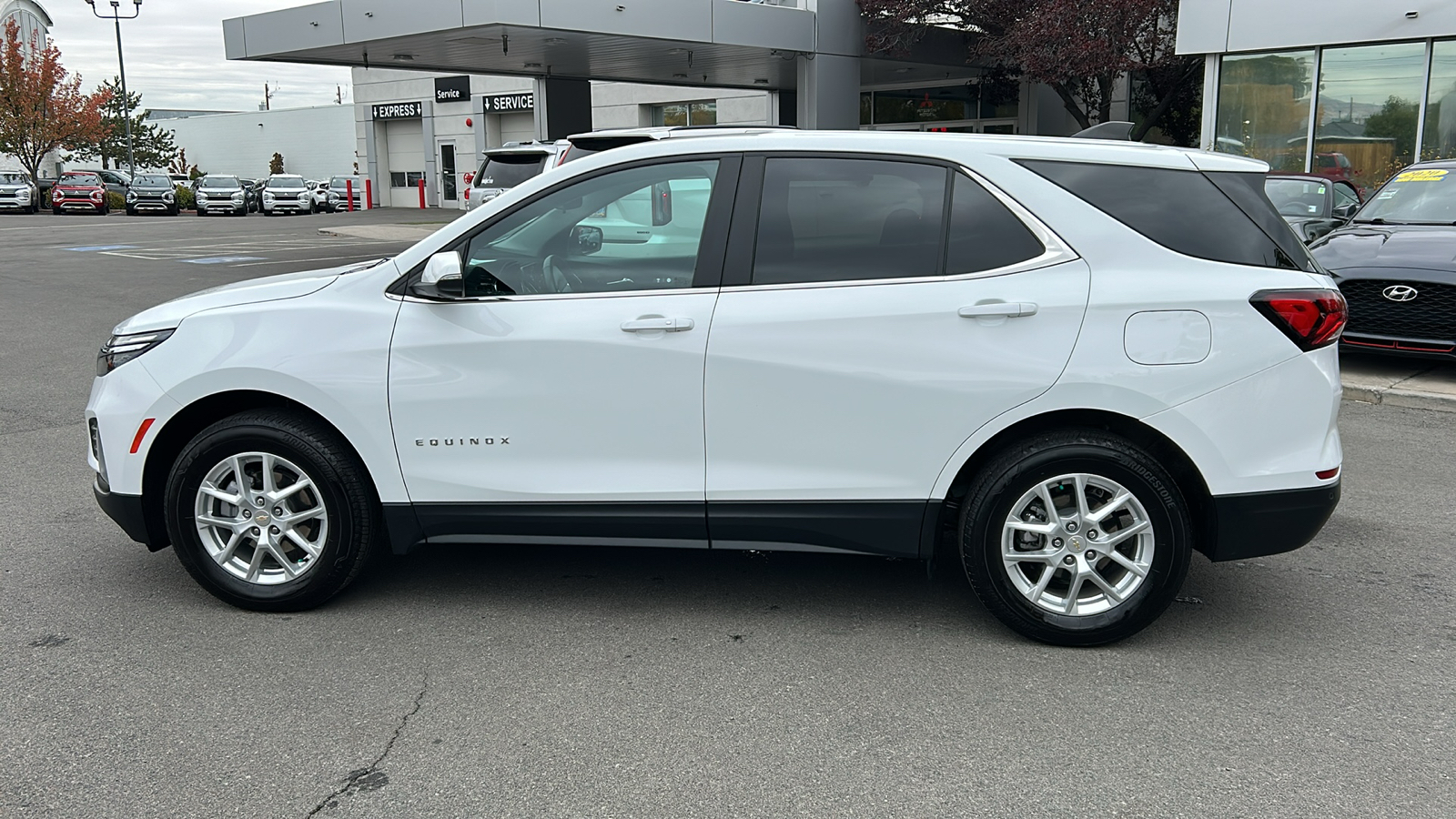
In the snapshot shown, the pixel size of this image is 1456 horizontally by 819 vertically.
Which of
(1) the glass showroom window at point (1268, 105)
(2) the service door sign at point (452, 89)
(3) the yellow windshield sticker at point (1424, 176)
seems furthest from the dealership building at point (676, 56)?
(3) the yellow windshield sticker at point (1424, 176)

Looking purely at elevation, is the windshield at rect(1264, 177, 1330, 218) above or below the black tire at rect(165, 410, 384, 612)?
above

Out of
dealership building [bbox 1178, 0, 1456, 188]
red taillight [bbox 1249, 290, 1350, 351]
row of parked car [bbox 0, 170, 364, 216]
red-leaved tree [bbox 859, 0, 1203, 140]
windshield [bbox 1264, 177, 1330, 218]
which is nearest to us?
red taillight [bbox 1249, 290, 1350, 351]

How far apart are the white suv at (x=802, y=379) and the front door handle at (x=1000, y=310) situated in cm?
2

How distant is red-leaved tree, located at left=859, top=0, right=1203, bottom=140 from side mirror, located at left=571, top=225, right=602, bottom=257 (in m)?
17.9

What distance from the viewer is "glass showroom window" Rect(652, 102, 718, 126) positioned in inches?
1385

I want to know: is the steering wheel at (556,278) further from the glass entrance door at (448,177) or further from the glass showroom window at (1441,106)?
the glass entrance door at (448,177)

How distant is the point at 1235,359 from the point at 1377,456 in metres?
3.72

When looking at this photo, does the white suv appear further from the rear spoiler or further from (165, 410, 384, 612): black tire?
the rear spoiler

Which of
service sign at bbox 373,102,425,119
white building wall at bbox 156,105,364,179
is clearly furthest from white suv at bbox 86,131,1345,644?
white building wall at bbox 156,105,364,179

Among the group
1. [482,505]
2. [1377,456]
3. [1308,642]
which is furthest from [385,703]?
[1377,456]

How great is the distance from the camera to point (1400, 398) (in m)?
8.32

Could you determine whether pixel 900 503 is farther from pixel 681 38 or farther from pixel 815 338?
pixel 681 38

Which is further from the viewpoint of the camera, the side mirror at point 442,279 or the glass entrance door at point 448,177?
the glass entrance door at point 448,177

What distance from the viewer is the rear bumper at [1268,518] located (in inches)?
152
